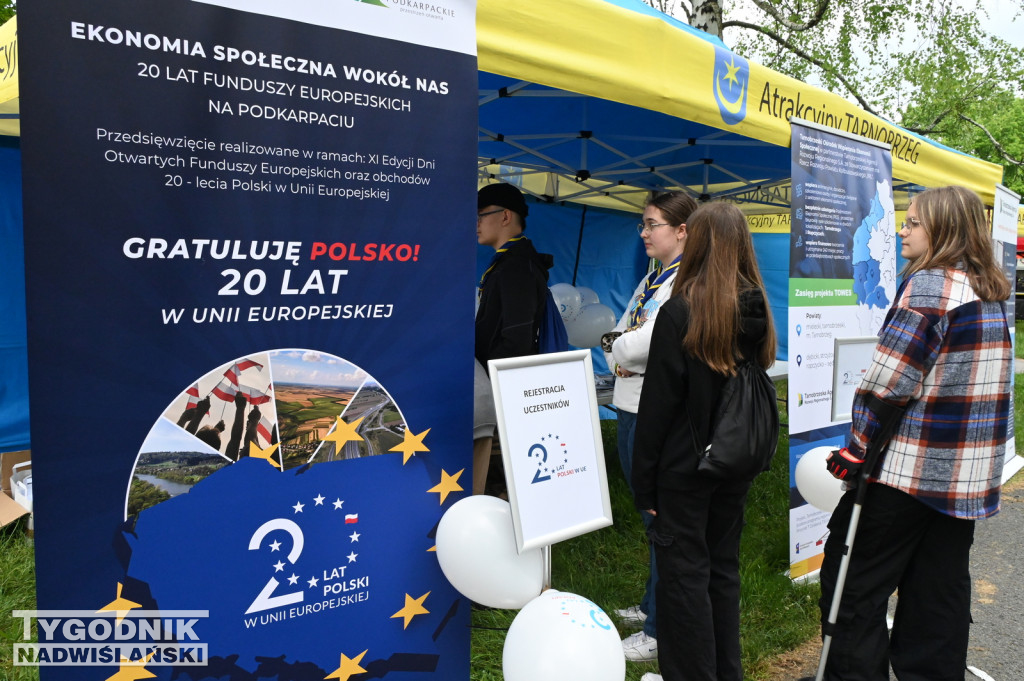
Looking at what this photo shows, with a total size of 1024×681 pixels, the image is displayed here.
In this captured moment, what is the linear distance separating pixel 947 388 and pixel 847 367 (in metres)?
1.42

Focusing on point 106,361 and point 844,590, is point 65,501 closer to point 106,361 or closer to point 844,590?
point 106,361

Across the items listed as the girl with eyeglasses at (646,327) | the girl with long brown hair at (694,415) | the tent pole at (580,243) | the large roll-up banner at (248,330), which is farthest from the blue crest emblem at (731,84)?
the tent pole at (580,243)

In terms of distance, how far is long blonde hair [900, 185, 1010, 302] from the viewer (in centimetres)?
208

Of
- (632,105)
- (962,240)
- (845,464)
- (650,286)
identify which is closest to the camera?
(962,240)

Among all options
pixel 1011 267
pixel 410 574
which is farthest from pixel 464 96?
pixel 1011 267

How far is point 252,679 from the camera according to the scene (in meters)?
1.79

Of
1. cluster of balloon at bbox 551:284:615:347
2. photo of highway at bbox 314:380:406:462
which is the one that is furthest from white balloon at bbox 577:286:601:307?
photo of highway at bbox 314:380:406:462

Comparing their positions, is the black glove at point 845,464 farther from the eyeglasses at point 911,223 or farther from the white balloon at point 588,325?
the white balloon at point 588,325

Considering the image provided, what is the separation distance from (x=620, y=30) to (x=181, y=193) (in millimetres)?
1615

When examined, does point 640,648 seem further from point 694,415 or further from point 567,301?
point 567,301

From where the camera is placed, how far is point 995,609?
132 inches

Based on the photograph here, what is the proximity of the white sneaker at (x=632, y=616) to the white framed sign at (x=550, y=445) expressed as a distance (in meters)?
1.03

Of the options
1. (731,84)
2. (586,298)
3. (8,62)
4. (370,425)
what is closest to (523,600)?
(370,425)

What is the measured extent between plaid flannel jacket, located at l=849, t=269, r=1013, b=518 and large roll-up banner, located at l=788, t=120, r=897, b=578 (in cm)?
89
